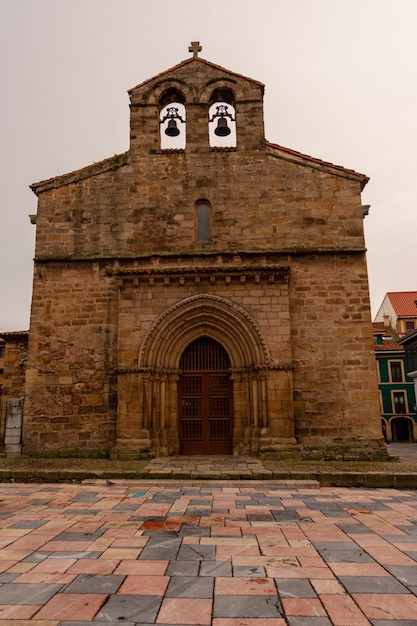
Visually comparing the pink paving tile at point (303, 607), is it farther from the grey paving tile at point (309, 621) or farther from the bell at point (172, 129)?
the bell at point (172, 129)

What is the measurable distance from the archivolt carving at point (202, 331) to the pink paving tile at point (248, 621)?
7.77 m

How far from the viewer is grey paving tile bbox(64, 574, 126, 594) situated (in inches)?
137

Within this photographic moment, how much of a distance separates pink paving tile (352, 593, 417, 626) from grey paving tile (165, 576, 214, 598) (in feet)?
3.69

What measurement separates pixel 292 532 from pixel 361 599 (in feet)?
6.16

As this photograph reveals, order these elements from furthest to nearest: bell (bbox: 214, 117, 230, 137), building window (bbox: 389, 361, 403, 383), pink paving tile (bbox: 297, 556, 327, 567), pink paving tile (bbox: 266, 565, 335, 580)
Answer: building window (bbox: 389, 361, 403, 383), bell (bbox: 214, 117, 230, 137), pink paving tile (bbox: 297, 556, 327, 567), pink paving tile (bbox: 266, 565, 335, 580)

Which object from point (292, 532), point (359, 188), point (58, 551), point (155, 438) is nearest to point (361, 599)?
point (292, 532)

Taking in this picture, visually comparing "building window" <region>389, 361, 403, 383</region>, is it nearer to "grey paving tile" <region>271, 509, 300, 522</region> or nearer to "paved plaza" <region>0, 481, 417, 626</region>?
"paved plaza" <region>0, 481, 417, 626</region>

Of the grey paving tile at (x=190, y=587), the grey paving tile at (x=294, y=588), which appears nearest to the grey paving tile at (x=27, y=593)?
the grey paving tile at (x=190, y=587)

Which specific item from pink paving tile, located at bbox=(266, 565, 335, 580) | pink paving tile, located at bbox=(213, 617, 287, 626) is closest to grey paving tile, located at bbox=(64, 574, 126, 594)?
pink paving tile, located at bbox=(213, 617, 287, 626)

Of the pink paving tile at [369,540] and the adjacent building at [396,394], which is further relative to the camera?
the adjacent building at [396,394]

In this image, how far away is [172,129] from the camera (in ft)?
40.4

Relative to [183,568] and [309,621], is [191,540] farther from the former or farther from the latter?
[309,621]

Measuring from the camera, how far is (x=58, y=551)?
4.44 meters

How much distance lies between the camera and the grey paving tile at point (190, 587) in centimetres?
338
